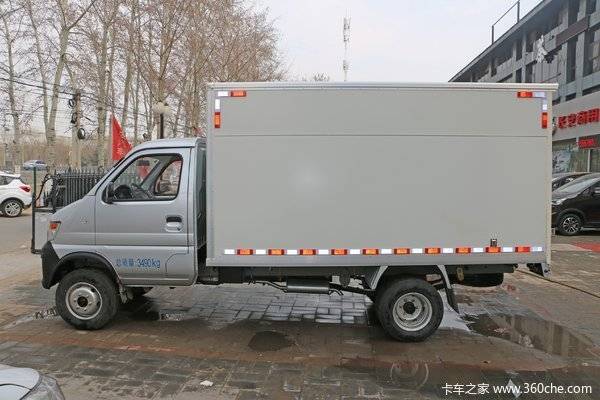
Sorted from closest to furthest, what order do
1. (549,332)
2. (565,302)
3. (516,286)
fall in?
(549,332) → (565,302) → (516,286)

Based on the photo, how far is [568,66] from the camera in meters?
32.2

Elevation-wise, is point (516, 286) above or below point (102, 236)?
below

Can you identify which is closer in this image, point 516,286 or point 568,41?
point 516,286

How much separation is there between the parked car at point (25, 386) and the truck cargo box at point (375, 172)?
2979 millimetres

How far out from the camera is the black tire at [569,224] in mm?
15102

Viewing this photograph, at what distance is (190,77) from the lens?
96.5 feet

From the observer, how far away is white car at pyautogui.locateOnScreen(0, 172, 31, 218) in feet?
64.8

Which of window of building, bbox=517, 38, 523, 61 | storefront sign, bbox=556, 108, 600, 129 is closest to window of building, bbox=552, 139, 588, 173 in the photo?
storefront sign, bbox=556, 108, 600, 129

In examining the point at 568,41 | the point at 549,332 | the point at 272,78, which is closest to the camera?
the point at 549,332

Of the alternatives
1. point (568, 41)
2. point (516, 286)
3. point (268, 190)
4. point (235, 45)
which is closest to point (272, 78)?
point (235, 45)

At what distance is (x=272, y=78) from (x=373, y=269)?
32196 mm

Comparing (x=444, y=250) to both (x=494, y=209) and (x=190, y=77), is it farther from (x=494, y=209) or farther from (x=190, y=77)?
(x=190, y=77)

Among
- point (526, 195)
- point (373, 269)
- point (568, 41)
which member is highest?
point (568, 41)

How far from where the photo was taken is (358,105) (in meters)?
5.38
